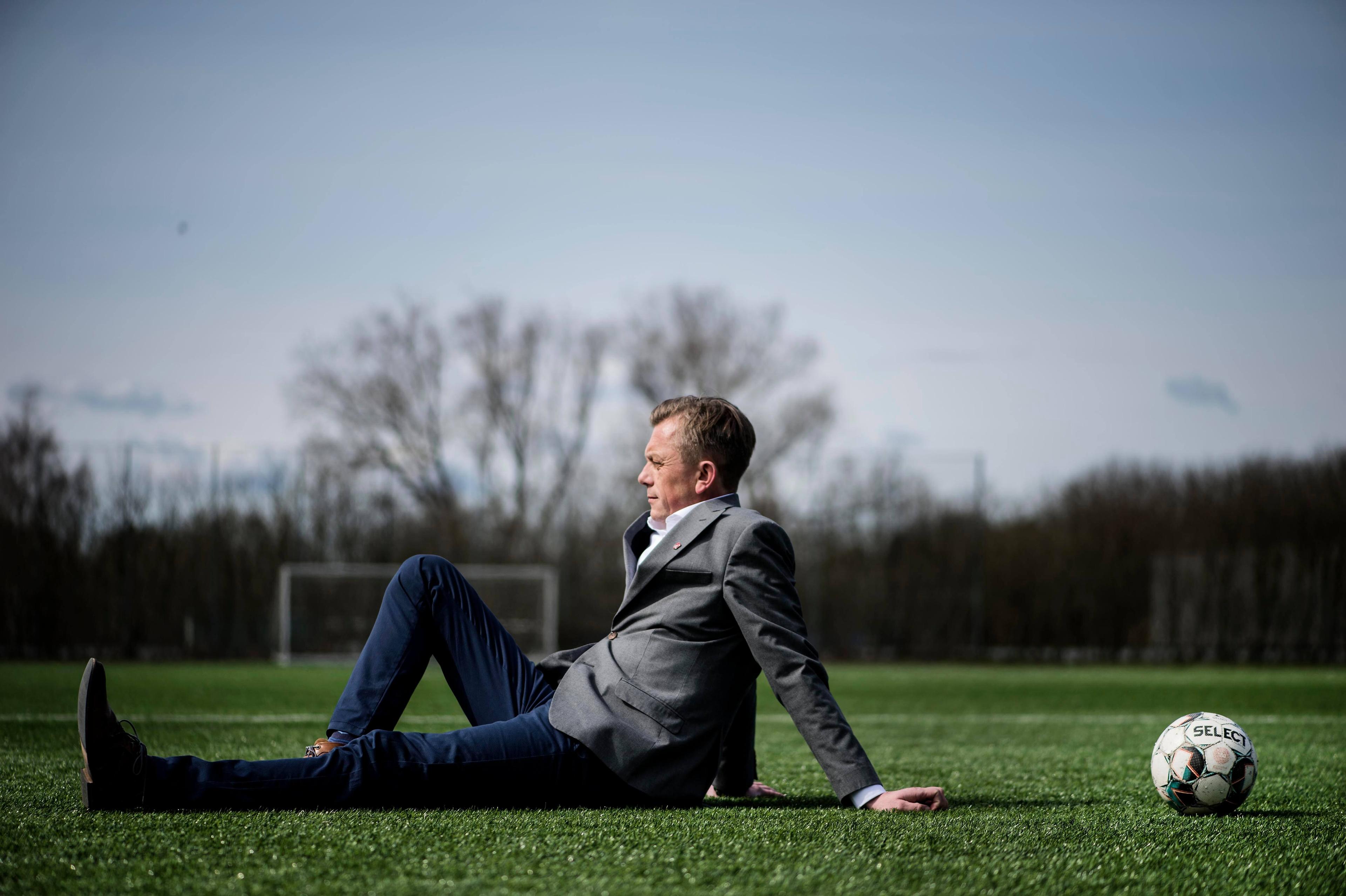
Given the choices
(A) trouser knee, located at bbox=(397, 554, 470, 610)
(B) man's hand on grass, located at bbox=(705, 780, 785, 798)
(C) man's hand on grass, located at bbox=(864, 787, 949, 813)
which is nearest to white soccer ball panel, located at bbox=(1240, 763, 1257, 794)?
(C) man's hand on grass, located at bbox=(864, 787, 949, 813)

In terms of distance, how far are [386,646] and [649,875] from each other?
1050 millimetres

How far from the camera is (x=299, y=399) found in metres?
25.6

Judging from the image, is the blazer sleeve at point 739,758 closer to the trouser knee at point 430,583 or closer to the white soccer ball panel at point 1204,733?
the trouser knee at point 430,583

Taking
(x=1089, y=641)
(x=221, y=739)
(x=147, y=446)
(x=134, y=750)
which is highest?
(x=147, y=446)

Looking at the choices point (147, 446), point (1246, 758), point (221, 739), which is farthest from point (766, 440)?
point (1246, 758)

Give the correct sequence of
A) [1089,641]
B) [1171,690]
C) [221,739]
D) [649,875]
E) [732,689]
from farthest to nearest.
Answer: [1089,641] → [1171,690] → [221,739] → [732,689] → [649,875]

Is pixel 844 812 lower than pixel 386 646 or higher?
lower

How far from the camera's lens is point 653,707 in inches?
109

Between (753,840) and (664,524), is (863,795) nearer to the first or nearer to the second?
(753,840)

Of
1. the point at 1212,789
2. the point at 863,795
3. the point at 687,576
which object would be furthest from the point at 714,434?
the point at 1212,789

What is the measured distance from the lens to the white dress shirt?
277 centimetres

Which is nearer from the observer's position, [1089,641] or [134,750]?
[134,750]

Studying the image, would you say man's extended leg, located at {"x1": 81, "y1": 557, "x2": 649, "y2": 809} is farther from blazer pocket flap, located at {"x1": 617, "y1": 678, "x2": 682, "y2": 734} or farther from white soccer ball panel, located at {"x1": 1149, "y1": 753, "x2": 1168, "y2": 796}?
white soccer ball panel, located at {"x1": 1149, "y1": 753, "x2": 1168, "y2": 796}

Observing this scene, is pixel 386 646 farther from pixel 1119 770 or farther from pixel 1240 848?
pixel 1119 770
